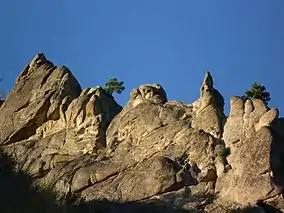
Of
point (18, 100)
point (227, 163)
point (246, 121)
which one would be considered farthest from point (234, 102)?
point (18, 100)

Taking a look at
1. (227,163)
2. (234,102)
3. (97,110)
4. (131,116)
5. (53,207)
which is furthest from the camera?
(97,110)

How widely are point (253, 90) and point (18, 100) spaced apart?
2128cm

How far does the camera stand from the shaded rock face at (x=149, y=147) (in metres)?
42.3

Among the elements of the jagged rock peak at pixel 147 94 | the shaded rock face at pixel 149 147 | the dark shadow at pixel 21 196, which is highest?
the jagged rock peak at pixel 147 94

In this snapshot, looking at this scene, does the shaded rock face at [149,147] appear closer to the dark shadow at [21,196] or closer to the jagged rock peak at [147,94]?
the jagged rock peak at [147,94]

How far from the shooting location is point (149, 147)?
1925 inches

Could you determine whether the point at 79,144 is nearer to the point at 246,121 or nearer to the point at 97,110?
the point at 97,110

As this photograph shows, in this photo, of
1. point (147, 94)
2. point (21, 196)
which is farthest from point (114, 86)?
point (21, 196)

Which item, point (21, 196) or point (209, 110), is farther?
point (209, 110)

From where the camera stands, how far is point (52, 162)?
53.2 metres

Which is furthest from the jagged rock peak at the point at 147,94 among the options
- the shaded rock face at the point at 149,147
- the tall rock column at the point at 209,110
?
the tall rock column at the point at 209,110

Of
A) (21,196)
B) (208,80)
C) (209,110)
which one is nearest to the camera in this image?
(21,196)

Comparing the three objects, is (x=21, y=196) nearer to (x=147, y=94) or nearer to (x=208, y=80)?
(x=208, y=80)

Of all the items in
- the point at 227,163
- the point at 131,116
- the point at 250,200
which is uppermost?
the point at 131,116
